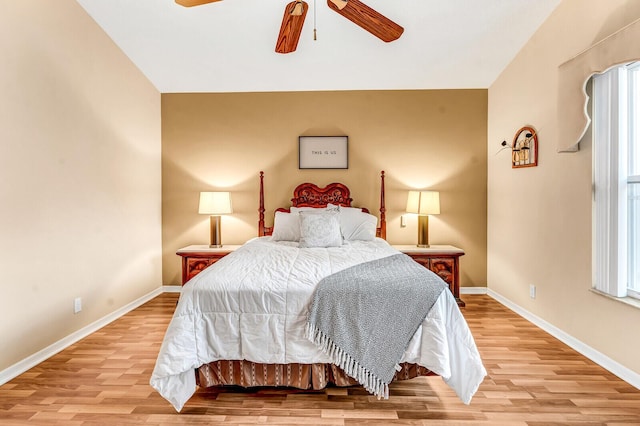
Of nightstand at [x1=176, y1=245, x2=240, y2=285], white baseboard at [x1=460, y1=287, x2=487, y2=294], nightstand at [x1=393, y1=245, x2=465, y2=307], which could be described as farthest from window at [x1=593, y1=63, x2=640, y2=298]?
nightstand at [x1=176, y1=245, x2=240, y2=285]

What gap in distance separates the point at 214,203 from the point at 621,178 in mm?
3647

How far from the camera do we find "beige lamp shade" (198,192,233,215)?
160 inches

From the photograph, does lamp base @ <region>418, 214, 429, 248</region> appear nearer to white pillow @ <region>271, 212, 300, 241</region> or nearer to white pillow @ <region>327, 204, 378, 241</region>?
white pillow @ <region>327, 204, 378, 241</region>

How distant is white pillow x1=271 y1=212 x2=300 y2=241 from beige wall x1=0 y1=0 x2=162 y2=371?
1.57 meters

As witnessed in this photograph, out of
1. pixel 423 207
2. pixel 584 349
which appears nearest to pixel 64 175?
pixel 423 207

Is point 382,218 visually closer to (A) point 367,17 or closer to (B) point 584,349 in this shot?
(B) point 584,349

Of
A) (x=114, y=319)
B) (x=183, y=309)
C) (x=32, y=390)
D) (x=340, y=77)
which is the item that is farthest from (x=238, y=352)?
(x=340, y=77)

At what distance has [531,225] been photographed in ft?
11.3

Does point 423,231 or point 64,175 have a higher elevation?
point 64,175

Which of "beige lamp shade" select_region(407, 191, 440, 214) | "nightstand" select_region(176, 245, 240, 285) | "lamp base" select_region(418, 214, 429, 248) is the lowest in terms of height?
"nightstand" select_region(176, 245, 240, 285)

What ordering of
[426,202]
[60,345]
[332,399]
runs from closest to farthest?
[332,399]
[60,345]
[426,202]

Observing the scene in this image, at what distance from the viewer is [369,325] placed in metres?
1.99

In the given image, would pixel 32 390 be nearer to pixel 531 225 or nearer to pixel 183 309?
pixel 183 309

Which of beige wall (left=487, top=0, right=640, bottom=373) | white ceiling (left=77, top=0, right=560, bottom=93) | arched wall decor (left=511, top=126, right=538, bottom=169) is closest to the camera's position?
beige wall (left=487, top=0, right=640, bottom=373)
